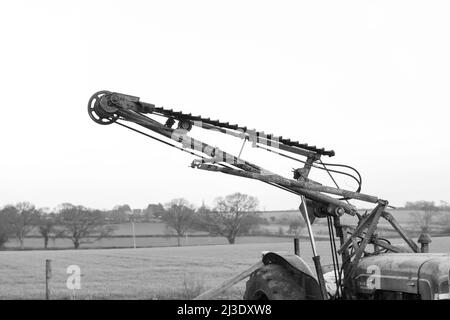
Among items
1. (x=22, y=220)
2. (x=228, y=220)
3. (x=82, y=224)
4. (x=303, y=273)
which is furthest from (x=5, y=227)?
(x=303, y=273)

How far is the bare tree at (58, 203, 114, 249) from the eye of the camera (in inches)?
2282

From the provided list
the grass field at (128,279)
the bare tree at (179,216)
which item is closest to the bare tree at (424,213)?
the grass field at (128,279)

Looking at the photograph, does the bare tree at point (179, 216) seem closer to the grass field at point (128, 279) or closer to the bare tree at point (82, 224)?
the bare tree at point (82, 224)

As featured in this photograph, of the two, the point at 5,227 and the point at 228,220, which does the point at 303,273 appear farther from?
the point at 5,227

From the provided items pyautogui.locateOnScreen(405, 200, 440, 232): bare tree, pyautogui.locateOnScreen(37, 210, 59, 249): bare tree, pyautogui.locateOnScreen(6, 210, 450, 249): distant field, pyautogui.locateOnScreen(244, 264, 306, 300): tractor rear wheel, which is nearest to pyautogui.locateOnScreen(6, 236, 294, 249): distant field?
pyautogui.locateOnScreen(6, 210, 450, 249): distant field

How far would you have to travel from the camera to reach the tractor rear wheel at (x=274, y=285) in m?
6.54

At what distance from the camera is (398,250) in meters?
6.72

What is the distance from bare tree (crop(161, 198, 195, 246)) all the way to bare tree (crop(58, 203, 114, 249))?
20.5 feet

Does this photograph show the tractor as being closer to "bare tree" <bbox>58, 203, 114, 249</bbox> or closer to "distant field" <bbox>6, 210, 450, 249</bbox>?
"distant field" <bbox>6, 210, 450, 249</bbox>

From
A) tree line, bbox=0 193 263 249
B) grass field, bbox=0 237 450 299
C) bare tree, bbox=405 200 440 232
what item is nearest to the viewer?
grass field, bbox=0 237 450 299

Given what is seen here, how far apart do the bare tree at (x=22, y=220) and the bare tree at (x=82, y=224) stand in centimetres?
260

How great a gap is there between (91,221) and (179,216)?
9030 millimetres
